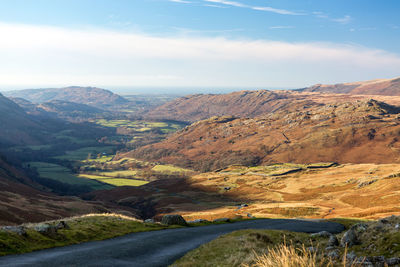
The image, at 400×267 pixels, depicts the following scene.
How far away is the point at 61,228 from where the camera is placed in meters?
35.8

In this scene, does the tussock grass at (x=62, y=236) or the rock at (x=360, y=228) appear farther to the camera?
the tussock grass at (x=62, y=236)

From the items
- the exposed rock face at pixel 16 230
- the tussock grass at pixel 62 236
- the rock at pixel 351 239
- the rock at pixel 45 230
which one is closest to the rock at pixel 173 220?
the tussock grass at pixel 62 236

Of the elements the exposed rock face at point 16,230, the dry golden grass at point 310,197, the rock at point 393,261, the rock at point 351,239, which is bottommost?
the dry golden grass at point 310,197

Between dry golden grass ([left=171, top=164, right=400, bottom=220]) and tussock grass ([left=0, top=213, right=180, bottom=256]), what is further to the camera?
dry golden grass ([left=171, top=164, right=400, bottom=220])

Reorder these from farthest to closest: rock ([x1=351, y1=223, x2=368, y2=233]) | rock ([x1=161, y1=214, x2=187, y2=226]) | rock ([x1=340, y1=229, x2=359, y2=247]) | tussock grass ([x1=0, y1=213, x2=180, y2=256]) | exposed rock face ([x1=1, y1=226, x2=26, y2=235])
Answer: rock ([x1=161, y1=214, x2=187, y2=226])
exposed rock face ([x1=1, y1=226, x2=26, y2=235])
tussock grass ([x1=0, y1=213, x2=180, y2=256])
rock ([x1=351, y1=223, x2=368, y2=233])
rock ([x1=340, y1=229, x2=359, y2=247])

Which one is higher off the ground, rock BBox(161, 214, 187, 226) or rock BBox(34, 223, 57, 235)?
rock BBox(34, 223, 57, 235)

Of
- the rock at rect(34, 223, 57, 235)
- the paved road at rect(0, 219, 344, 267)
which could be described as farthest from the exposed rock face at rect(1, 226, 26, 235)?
the paved road at rect(0, 219, 344, 267)

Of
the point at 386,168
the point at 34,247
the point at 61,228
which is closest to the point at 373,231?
the point at 34,247

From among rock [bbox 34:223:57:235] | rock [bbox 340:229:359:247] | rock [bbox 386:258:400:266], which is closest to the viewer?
rock [bbox 386:258:400:266]

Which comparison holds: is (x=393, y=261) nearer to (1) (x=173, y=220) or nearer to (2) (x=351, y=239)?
(2) (x=351, y=239)

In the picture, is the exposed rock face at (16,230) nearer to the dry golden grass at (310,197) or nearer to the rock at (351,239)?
the rock at (351,239)

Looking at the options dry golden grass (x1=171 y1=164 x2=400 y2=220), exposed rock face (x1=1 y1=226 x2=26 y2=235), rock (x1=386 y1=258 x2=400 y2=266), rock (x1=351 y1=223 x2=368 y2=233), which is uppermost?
rock (x1=386 y1=258 x2=400 y2=266)

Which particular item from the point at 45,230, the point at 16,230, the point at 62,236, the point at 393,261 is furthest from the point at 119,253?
the point at 393,261

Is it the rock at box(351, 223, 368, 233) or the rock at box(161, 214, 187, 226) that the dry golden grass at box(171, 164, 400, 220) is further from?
the rock at box(351, 223, 368, 233)
